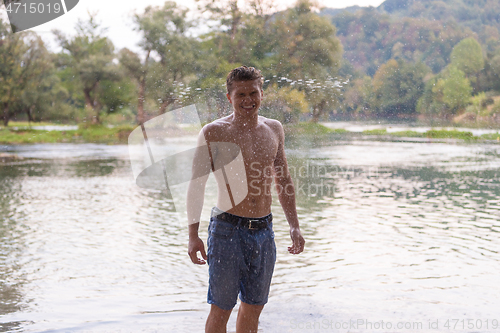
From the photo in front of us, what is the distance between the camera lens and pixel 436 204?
7.75m

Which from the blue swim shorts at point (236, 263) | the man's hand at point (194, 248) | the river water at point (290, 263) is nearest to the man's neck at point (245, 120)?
the blue swim shorts at point (236, 263)

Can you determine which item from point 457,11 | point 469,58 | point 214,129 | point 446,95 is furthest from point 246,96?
point 457,11

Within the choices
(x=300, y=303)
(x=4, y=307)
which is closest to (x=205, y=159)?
(x=300, y=303)

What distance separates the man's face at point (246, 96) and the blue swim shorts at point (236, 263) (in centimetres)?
46

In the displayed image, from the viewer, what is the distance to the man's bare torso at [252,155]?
2252mm

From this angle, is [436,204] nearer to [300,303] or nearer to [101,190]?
[300,303]

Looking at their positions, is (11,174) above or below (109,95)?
below

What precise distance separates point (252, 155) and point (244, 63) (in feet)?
103

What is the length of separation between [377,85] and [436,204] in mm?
30758

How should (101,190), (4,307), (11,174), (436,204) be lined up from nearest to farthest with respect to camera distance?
(4,307) < (436,204) < (101,190) < (11,174)

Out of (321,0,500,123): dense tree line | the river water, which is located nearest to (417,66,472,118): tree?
(321,0,500,123): dense tree line

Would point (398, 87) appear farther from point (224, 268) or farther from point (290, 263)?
point (224, 268)

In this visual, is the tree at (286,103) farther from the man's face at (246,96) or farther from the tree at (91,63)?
the man's face at (246,96)

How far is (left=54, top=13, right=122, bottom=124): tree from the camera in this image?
37.5 meters
